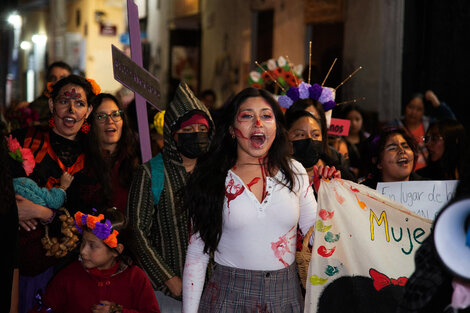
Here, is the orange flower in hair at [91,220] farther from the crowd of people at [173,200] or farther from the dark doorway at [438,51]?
the dark doorway at [438,51]

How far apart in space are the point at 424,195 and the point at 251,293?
1406 mm

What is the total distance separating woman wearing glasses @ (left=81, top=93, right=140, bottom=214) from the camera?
445 cm

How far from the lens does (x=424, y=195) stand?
4.09 metres

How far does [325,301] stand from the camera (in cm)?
341

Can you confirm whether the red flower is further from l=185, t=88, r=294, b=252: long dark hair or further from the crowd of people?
l=185, t=88, r=294, b=252: long dark hair

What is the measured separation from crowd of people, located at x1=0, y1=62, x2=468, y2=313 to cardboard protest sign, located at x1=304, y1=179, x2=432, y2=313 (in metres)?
0.11

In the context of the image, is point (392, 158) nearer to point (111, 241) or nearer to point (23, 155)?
point (111, 241)

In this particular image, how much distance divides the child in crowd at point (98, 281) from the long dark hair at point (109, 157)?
57cm

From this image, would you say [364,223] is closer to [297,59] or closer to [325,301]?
[325,301]

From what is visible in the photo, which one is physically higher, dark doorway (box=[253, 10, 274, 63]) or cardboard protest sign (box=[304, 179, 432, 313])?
dark doorway (box=[253, 10, 274, 63])

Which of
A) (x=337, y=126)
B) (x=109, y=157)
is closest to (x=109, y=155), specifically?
(x=109, y=157)

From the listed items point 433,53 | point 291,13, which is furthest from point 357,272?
point 291,13

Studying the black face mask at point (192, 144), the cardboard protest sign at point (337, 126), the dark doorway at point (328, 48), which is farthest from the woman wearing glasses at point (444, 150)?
the dark doorway at point (328, 48)

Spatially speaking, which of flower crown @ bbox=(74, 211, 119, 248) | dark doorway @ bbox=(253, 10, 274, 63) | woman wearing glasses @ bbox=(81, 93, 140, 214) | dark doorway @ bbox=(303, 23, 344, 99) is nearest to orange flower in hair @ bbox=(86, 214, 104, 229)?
flower crown @ bbox=(74, 211, 119, 248)
